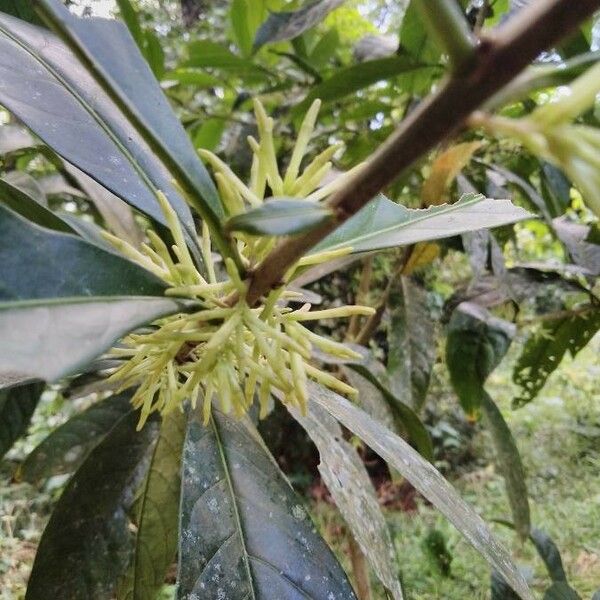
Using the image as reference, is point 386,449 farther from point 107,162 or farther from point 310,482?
point 310,482

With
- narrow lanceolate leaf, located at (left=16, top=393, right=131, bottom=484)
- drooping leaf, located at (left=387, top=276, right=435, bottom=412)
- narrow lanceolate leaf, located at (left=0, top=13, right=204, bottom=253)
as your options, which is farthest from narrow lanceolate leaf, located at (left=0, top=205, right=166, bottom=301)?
drooping leaf, located at (left=387, top=276, right=435, bottom=412)

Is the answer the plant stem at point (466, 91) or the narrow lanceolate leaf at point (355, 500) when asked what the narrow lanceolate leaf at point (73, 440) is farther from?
Answer: the plant stem at point (466, 91)

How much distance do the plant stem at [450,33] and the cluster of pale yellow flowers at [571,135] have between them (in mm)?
28

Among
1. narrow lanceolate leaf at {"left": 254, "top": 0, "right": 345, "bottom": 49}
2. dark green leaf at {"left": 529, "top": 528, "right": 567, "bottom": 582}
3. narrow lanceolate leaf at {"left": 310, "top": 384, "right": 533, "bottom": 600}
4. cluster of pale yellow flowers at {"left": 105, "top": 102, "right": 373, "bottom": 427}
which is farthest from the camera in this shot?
dark green leaf at {"left": 529, "top": 528, "right": 567, "bottom": 582}

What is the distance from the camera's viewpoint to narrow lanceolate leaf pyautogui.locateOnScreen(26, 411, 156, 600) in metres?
0.57

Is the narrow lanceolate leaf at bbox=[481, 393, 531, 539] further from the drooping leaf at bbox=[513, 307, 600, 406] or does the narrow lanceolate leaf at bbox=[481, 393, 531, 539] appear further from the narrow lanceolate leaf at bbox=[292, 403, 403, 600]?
the narrow lanceolate leaf at bbox=[292, 403, 403, 600]

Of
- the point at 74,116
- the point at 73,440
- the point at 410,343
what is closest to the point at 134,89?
the point at 74,116

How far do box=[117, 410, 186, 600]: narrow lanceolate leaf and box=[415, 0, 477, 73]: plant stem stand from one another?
46 centimetres

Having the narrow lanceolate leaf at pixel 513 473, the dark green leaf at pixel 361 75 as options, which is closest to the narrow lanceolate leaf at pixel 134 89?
the dark green leaf at pixel 361 75

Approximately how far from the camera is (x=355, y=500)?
52 centimetres

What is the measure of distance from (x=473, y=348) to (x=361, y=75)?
1.59ft

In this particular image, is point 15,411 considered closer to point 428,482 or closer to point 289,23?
point 428,482

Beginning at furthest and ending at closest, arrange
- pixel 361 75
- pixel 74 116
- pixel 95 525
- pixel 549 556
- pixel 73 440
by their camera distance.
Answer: pixel 549 556 < pixel 361 75 < pixel 73 440 < pixel 95 525 < pixel 74 116

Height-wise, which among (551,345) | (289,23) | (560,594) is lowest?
(560,594)
